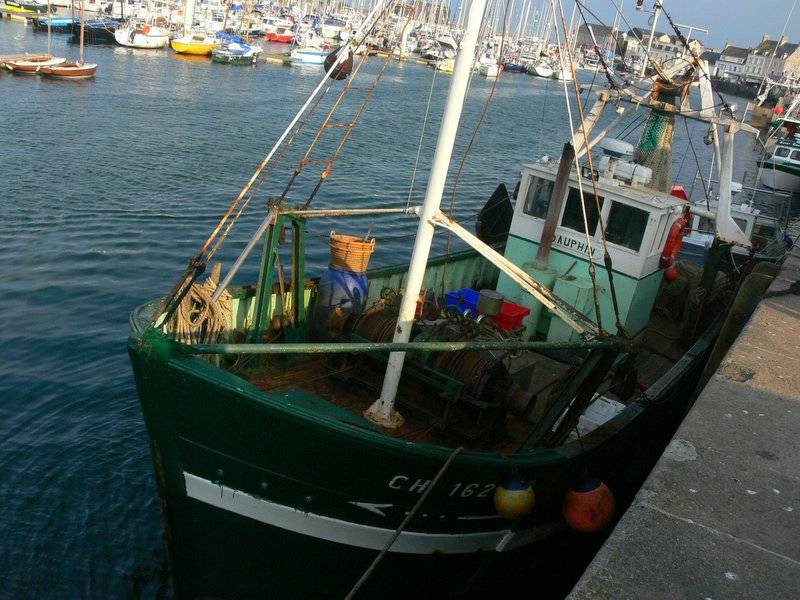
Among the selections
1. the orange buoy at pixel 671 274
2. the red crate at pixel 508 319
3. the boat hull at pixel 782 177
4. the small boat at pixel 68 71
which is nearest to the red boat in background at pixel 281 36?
the small boat at pixel 68 71

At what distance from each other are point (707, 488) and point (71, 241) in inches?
685

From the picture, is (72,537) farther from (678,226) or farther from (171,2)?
(171,2)

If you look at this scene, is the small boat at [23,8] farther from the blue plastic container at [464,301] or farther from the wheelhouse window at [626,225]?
the wheelhouse window at [626,225]

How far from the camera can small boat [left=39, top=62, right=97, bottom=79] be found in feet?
156

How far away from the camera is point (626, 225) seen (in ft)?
32.9

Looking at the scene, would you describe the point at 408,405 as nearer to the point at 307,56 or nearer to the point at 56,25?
the point at 307,56

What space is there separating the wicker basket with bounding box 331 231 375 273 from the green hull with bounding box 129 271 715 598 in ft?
7.28

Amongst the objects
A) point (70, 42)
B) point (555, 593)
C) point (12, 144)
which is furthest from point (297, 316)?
point (70, 42)

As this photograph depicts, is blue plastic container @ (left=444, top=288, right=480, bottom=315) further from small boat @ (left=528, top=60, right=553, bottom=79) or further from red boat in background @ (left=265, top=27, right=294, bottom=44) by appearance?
small boat @ (left=528, top=60, right=553, bottom=79)

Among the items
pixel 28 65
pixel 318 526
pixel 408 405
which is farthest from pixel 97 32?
pixel 318 526

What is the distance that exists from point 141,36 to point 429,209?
69742mm

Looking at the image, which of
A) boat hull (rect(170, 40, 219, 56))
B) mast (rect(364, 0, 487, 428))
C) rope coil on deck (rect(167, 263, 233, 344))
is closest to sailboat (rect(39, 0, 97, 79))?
boat hull (rect(170, 40, 219, 56))

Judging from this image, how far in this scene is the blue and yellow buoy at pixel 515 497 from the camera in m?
7.05

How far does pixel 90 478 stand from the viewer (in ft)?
34.7
